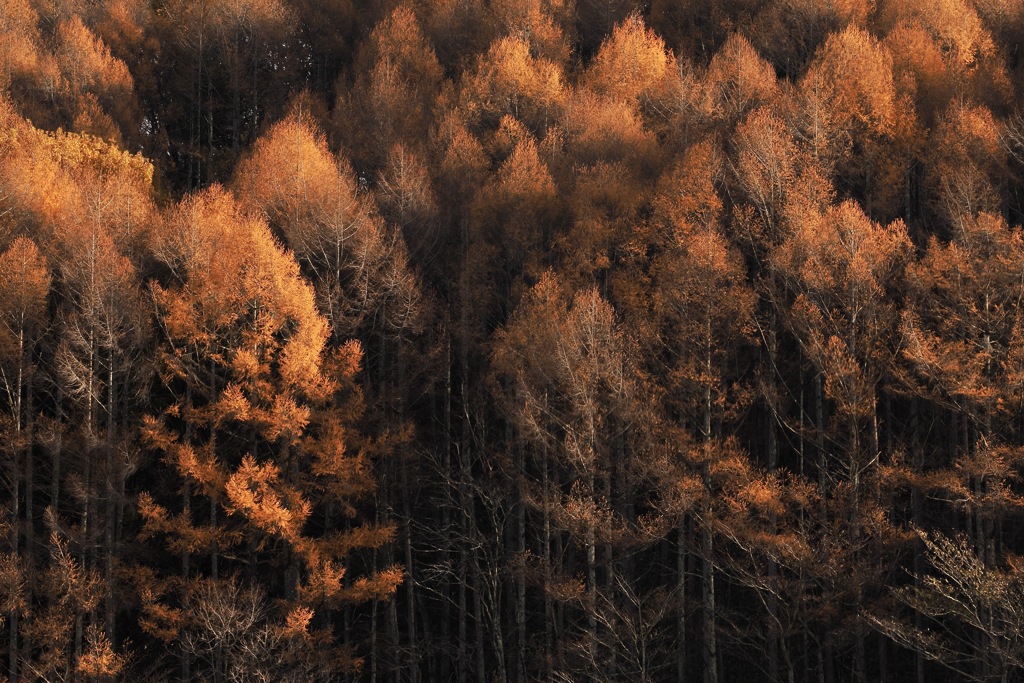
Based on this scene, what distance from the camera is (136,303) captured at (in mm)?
24312

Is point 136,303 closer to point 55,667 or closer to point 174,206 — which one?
point 174,206

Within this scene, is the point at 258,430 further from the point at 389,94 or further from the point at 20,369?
the point at 389,94

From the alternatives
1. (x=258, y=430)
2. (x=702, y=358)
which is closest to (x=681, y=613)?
(x=702, y=358)

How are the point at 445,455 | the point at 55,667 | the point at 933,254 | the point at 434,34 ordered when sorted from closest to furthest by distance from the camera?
the point at 55,667 < the point at 933,254 < the point at 445,455 < the point at 434,34

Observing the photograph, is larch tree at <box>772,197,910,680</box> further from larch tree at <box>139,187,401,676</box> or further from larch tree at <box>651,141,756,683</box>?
larch tree at <box>139,187,401,676</box>

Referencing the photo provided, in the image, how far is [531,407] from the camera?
23.8m

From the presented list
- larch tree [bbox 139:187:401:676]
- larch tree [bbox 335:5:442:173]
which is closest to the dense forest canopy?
larch tree [bbox 139:187:401:676]

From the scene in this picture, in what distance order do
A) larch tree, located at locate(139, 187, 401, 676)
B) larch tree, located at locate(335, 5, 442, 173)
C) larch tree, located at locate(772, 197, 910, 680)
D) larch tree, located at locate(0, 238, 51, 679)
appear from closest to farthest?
1. larch tree, located at locate(772, 197, 910, 680)
2. larch tree, located at locate(139, 187, 401, 676)
3. larch tree, located at locate(0, 238, 51, 679)
4. larch tree, located at locate(335, 5, 442, 173)

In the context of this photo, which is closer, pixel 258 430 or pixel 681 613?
pixel 681 613

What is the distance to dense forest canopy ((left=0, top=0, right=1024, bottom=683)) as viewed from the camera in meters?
21.6

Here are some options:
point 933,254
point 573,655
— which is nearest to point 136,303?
point 573,655

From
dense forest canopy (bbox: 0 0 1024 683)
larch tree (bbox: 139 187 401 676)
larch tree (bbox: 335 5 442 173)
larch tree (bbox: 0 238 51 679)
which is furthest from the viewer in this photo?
larch tree (bbox: 335 5 442 173)

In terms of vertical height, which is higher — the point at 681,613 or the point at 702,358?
the point at 702,358

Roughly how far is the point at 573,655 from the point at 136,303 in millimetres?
12798
